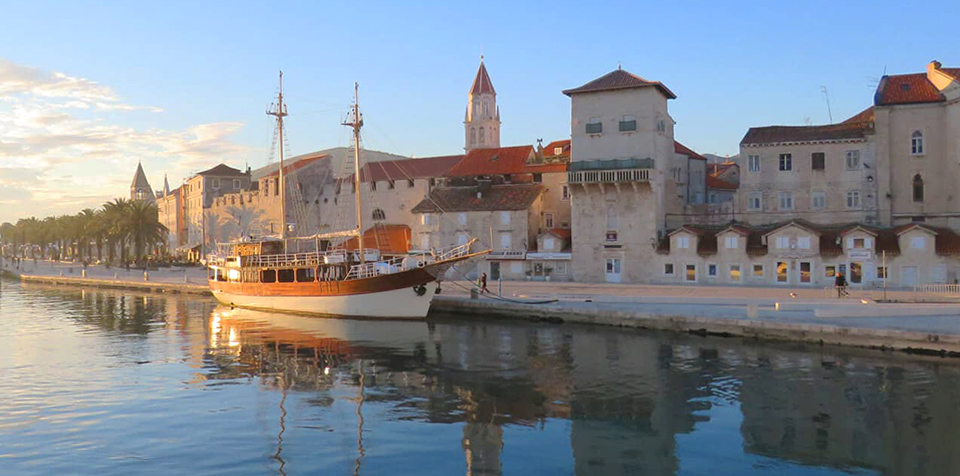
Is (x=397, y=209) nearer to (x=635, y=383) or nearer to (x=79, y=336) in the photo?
(x=79, y=336)

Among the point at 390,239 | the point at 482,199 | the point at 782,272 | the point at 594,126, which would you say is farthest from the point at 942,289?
the point at 390,239

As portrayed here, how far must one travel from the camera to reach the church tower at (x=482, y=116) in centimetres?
11088

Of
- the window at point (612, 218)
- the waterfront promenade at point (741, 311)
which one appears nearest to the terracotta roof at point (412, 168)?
the window at point (612, 218)

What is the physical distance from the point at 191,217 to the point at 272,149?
53.9 meters

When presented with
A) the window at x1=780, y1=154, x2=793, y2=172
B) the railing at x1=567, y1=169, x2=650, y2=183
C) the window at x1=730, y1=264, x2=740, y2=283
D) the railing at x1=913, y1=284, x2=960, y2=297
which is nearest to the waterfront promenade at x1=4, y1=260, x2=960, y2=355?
the railing at x1=913, y1=284, x2=960, y2=297

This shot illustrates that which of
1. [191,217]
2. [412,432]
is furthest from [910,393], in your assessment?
[191,217]

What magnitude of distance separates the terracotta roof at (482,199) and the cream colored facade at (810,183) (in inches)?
625

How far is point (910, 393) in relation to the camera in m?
21.4

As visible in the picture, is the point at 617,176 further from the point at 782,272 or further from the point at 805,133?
the point at 805,133

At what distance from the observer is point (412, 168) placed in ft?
245

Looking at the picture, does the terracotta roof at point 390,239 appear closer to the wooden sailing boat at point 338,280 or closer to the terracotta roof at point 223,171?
the wooden sailing boat at point 338,280

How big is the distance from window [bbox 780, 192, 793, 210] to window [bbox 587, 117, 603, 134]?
13257 mm

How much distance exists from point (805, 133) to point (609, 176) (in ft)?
45.0

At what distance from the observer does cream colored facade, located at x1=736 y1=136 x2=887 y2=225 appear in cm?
4925
